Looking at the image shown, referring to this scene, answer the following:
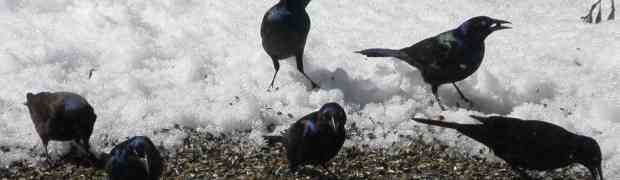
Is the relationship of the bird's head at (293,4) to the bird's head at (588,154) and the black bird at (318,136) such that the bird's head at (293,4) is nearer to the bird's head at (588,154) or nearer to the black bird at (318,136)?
the black bird at (318,136)

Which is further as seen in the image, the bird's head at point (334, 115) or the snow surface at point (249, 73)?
the snow surface at point (249, 73)

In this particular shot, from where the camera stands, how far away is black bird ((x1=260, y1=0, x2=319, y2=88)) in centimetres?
666

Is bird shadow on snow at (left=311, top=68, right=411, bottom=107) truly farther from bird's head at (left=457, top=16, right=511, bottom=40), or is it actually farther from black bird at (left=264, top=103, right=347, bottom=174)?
black bird at (left=264, top=103, right=347, bottom=174)

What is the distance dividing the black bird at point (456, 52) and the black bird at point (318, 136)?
1.60 metres

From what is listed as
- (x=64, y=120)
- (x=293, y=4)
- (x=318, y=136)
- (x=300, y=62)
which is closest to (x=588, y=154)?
(x=318, y=136)

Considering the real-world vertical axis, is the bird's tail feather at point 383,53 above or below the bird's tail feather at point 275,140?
above

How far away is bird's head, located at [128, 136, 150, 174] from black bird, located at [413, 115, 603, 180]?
1969 millimetres

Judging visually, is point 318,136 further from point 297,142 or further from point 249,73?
point 249,73

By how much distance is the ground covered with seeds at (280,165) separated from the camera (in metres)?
5.48

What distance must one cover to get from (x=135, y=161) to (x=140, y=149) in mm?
91

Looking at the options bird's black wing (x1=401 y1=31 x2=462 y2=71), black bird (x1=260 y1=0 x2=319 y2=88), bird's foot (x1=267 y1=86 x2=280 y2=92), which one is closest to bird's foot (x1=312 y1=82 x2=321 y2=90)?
black bird (x1=260 y1=0 x2=319 y2=88)

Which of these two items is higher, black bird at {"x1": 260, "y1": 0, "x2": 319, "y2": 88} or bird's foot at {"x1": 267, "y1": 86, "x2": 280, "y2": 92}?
black bird at {"x1": 260, "y1": 0, "x2": 319, "y2": 88}

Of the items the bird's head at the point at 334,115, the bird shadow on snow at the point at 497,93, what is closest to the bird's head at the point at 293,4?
the bird shadow on snow at the point at 497,93

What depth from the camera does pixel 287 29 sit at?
6.65 metres
